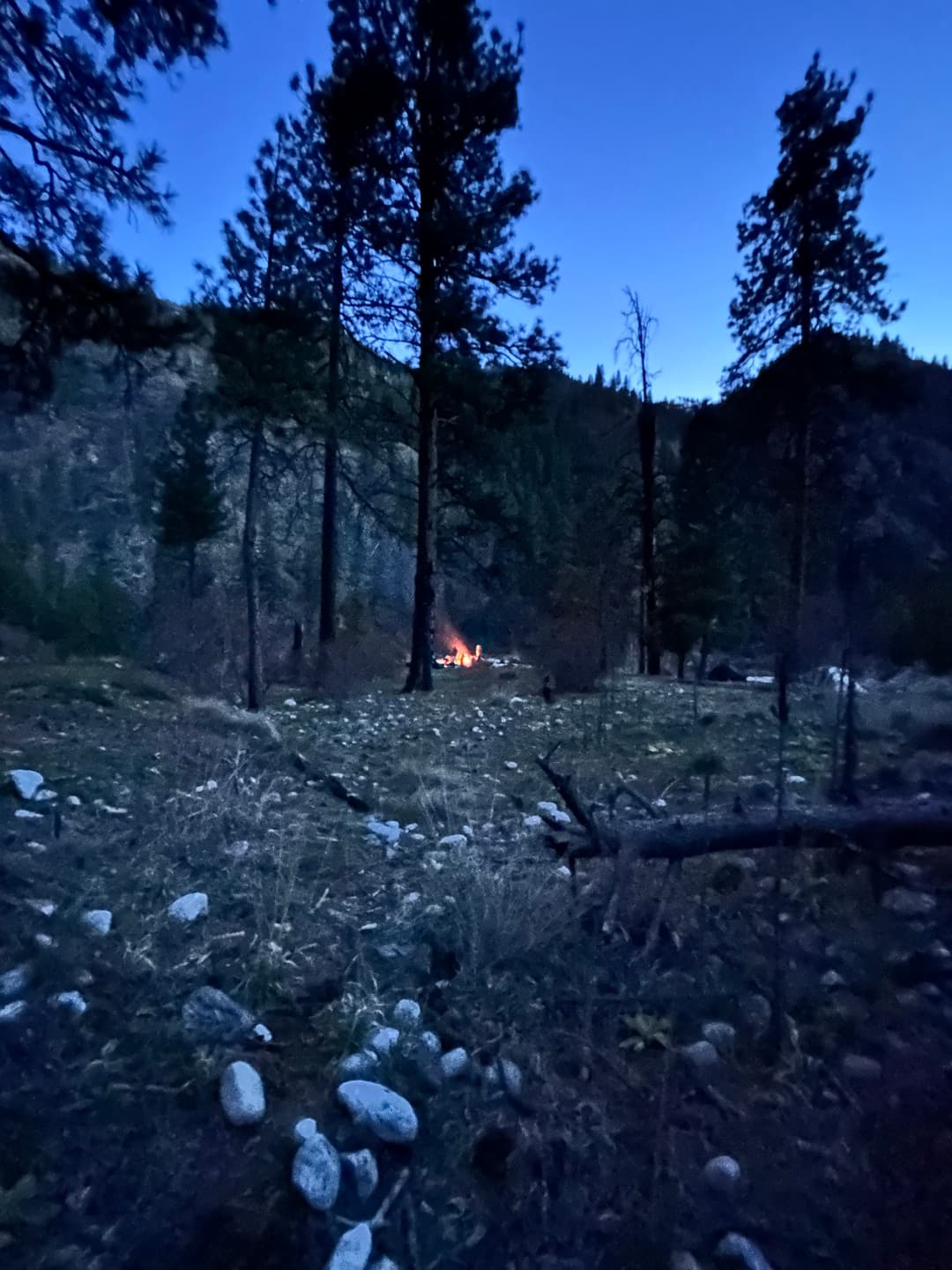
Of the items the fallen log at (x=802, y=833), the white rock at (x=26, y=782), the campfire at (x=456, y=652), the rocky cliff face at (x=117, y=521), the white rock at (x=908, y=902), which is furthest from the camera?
the rocky cliff face at (x=117, y=521)

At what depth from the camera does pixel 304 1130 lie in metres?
2.32

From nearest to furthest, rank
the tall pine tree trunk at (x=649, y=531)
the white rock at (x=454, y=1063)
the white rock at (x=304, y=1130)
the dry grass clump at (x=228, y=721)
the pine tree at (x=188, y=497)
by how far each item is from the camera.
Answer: the white rock at (x=304, y=1130)
the white rock at (x=454, y=1063)
the dry grass clump at (x=228, y=721)
the tall pine tree trunk at (x=649, y=531)
the pine tree at (x=188, y=497)

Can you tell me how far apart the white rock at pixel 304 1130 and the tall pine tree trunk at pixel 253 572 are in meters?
10.1

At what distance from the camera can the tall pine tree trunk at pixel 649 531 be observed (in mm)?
17578

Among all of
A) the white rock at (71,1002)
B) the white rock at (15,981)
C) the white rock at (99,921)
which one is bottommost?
the white rock at (71,1002)

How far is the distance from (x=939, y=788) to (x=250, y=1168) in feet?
13.0

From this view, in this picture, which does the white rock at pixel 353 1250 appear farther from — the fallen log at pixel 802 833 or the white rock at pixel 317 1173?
the fallen log at pixel 802 833

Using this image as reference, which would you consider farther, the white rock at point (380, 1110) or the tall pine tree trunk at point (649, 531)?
the tall pine tree trunk at point (649, 531)

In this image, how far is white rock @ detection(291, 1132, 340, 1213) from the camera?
2115 millimetres

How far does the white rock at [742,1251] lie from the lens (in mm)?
1979

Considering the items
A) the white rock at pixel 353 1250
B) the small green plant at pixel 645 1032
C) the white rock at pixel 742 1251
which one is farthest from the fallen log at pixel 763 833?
the white rock at pixel 353 1250

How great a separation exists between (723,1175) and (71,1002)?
7.11ft

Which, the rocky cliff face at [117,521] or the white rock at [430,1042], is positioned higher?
the rocky cliff face at [117,521]

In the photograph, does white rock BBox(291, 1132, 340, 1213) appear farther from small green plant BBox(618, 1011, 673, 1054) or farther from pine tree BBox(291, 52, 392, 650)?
pine tree BBox(291, 52, 392, 650)
